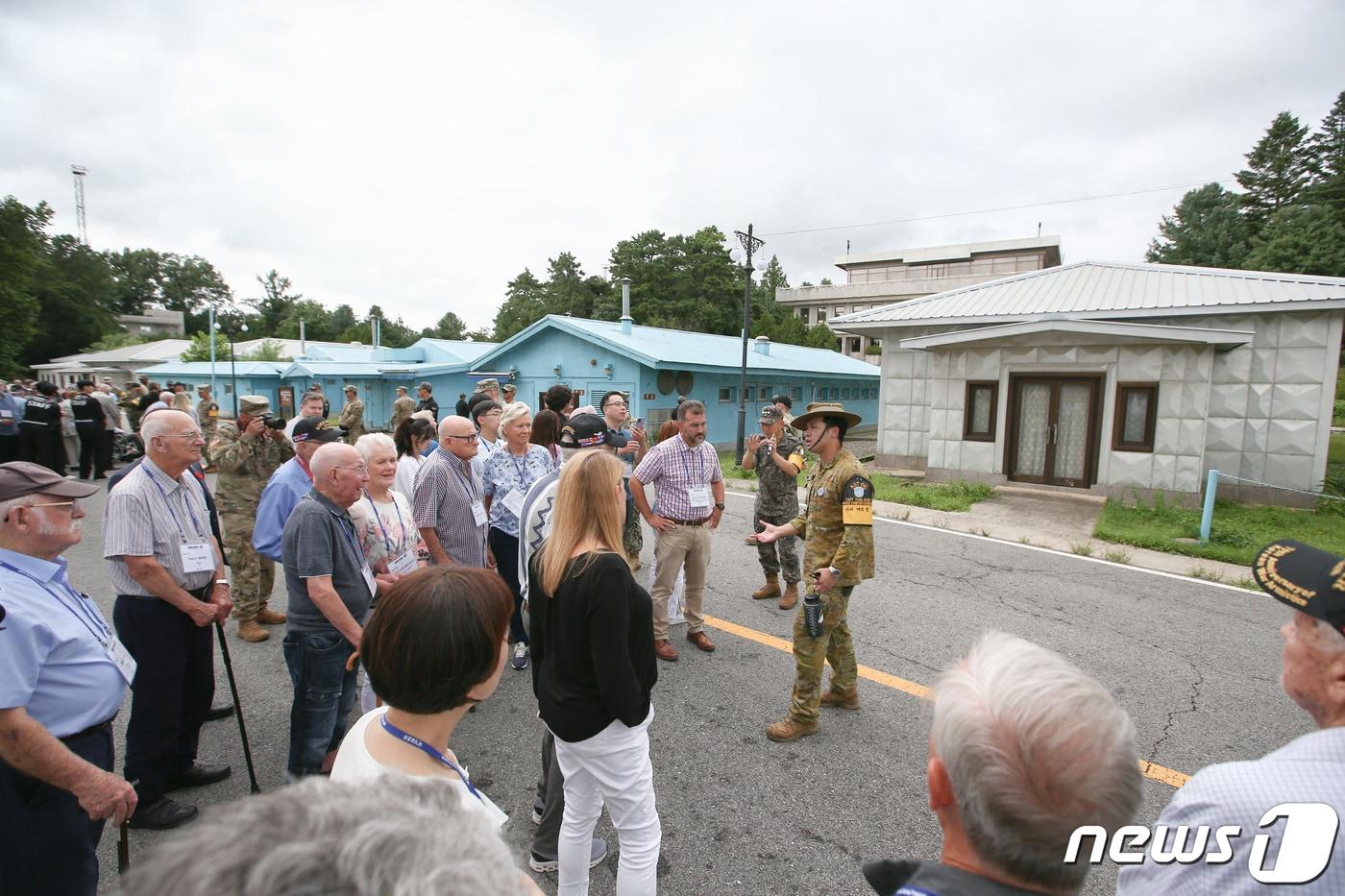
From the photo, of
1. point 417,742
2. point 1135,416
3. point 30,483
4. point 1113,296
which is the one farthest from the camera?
point 1113,296

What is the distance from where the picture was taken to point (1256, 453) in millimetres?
12492

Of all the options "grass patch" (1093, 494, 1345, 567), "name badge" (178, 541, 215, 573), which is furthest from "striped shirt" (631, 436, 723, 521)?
"grass patch" (1093, 494, 1345, 567)

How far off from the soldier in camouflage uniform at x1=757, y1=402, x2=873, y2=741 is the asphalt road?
0.19 metres

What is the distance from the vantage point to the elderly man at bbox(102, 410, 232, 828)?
10.1 feet

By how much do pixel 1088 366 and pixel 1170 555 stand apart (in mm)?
5466

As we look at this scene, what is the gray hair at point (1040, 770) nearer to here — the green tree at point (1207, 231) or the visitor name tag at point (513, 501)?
the visitor name tag at point (513, 501)

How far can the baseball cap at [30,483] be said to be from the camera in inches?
87.3

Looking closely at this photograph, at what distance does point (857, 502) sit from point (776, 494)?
9.38 ft

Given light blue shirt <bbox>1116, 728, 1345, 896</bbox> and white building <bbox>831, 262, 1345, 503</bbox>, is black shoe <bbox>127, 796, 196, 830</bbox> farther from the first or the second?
white building <bbox>831, 262, 1345, 503</bbox>

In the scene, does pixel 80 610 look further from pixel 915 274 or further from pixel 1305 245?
pixel 915 274

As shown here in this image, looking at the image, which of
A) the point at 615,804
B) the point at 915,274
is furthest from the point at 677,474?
the point at 915,274

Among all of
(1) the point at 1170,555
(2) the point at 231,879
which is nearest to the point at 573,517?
(2) the point at 231,879

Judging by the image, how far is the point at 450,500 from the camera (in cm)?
430

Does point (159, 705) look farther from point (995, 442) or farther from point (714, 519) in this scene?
point (995, 442)
